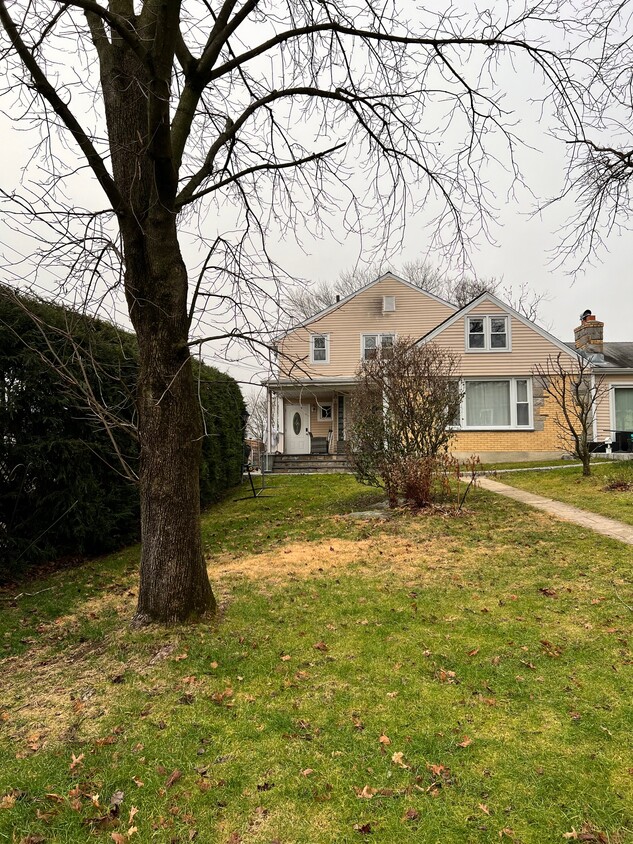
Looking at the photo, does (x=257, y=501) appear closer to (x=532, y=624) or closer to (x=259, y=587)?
(x=259, y=587)

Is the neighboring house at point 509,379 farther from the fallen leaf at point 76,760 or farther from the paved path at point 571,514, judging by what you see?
the fallen leaf at point 76,760

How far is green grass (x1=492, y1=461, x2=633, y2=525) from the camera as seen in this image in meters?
9.08

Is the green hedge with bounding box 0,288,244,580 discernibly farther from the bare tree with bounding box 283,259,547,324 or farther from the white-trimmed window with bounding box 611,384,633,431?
the bare tree with bounding box 283,259,547,324

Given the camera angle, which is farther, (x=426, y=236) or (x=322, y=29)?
(x=426, y=236)

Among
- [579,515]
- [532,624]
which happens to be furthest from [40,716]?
[579,515]

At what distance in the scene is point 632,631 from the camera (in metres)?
4.06

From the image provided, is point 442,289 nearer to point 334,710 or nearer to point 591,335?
point 591,335

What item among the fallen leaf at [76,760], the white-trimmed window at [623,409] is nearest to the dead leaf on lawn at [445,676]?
the fallen leaf at [76,760]

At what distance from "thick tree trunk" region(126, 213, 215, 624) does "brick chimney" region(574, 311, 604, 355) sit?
19.4m

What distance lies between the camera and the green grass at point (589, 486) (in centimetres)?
908

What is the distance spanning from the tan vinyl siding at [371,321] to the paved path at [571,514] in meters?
10.8

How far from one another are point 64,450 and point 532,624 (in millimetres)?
5672

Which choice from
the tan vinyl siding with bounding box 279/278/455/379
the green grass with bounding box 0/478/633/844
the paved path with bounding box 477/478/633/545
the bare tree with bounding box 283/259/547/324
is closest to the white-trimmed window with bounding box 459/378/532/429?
the tan vinyl siding with bounding box 279/278/455/379

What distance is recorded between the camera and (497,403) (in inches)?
741
